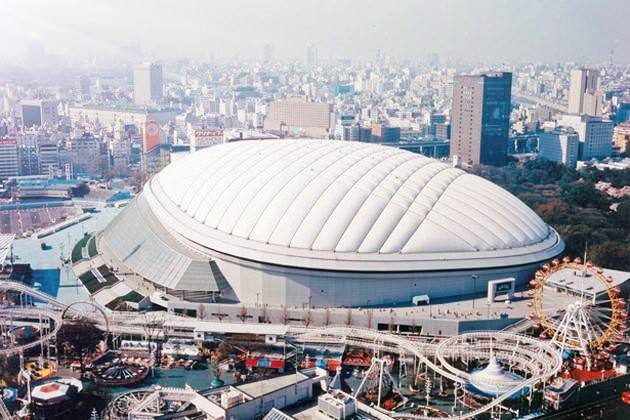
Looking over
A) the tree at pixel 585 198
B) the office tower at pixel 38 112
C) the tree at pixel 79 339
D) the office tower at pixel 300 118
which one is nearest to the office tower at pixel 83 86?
the office tower at pixel 38 112

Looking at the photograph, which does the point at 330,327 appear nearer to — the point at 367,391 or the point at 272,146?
the point at 367,391

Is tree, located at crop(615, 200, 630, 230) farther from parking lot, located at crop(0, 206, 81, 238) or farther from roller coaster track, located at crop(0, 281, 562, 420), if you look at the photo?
parking lot, located at crop(0, 206, 81, 238)

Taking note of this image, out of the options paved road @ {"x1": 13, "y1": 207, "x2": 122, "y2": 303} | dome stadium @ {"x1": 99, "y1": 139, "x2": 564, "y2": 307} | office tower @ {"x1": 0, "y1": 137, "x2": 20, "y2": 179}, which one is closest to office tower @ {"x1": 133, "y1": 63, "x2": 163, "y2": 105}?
office tower @ {"x1": 0, "y1": 137, "x2": 20, "y2": 179}

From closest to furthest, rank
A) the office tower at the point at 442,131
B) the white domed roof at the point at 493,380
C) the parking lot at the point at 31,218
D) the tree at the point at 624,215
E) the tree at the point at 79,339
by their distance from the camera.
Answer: the white domed roof at the point at 493,380 < the tree at the point at 79,339 < the tree at the point at 624,215 < the parking lot at the point at 31,218 < the office tower at the point at 442,131

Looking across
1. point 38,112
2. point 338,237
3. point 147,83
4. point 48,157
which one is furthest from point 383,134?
point 338,237

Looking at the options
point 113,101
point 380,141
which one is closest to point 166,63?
point 113,101

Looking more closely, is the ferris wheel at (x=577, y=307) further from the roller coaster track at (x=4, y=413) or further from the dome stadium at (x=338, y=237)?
the roller coaster track at (x=4, y=413)
